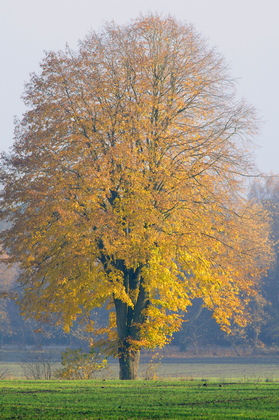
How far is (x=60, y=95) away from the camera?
2225 cm

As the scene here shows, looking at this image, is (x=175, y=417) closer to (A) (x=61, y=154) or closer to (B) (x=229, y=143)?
(A) (x=61, y=154)

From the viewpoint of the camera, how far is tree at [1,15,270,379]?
2039 cm

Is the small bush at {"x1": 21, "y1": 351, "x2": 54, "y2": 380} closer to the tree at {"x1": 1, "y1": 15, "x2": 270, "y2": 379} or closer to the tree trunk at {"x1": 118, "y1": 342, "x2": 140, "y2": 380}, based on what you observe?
the tree at {"x1": 1, "y1": 15, "x2": 270, "y2": 379}

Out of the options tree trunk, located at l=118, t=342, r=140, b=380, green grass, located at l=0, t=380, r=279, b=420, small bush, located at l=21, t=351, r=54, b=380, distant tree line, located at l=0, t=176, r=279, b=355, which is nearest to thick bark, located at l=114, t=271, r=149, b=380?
tree trunk, located at l=118, t=342, r=140, b=380

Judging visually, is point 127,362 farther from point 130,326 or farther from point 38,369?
point 38,369

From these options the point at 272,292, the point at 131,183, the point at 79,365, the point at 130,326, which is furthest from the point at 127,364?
the point at 272,292

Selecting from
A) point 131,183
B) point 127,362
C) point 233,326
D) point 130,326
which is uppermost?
point 131,183

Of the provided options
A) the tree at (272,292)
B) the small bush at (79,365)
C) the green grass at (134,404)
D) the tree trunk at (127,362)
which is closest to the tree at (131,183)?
the tree trunk at (127,362)

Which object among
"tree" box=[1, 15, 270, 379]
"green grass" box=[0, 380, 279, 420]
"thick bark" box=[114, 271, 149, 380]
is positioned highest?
"tree" box=[1, 15, 270, 379]

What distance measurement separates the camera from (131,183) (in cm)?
2134

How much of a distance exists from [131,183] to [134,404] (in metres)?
11.7

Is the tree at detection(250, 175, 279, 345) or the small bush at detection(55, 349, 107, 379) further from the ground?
the tree at detection(250, 175, 279, 345)

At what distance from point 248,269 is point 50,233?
25.1 feet

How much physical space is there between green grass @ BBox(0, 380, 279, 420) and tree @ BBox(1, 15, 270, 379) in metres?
7.13
